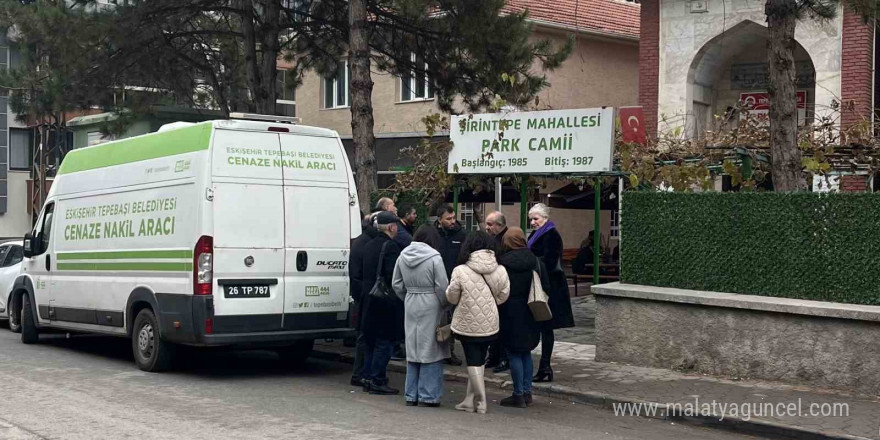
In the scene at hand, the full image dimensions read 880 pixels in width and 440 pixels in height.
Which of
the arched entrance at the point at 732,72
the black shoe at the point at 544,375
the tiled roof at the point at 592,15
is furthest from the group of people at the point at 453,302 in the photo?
the tiled roof at the point at 592,15

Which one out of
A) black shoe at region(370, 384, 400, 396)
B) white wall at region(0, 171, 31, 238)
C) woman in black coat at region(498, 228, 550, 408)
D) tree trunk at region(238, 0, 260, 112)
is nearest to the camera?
woman in black coat at region(498, 228, 550, 408)

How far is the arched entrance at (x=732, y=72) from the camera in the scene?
20.7 m

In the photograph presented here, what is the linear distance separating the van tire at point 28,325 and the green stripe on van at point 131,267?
53.6 inches

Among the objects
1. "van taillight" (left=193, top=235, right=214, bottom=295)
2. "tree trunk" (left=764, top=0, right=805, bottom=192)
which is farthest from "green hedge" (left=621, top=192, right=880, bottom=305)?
"van taillight" (left=193, top=235, right=214, bottom=295)

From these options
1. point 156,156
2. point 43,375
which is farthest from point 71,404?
point 156,156

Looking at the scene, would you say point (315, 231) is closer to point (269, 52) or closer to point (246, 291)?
point (246, 291)

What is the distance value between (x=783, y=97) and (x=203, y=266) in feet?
20.6

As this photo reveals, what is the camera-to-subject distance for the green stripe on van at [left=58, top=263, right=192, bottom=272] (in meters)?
10.8

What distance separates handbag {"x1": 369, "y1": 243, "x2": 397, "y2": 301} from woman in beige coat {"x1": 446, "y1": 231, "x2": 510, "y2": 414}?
3.16ft

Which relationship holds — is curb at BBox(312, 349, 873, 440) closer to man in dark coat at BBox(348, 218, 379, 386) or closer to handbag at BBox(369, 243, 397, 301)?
man in dark coat at BBox(348, 218, 379, 386)

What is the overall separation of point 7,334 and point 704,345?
10.7 metres

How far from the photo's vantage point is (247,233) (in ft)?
35.5

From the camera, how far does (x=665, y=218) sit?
11.8 m

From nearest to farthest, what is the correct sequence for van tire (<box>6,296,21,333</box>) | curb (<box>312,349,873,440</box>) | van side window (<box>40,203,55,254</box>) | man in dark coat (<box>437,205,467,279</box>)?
curb (<box>312,349,873,440</box>), man in dark coat (<box>437,205,467,279</box>), van side window (<box>40,203,55,254</box>), van tire (<box>6,296,21,333</box>)
